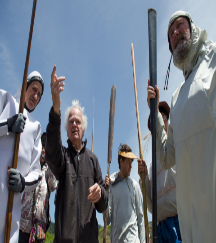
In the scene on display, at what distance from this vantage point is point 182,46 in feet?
8.77

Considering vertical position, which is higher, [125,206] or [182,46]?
[182,46]

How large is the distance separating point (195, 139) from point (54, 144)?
144cm

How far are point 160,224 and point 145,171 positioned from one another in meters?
0.75

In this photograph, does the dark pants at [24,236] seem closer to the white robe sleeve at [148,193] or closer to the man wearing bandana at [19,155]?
the man wearing bandana at [19,155]

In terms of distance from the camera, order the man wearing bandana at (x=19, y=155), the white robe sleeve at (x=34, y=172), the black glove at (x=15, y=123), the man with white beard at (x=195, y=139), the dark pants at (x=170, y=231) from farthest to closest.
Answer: the dark pants at (x=170, y=231)
the white robe sleeve at (x=34, y=172)
the black glove at (x=15, y=123)
the man wearing bandana at (x=19, y=155)
the man with white beard at (x=195, y=139)

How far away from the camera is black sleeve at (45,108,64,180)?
2.67 m

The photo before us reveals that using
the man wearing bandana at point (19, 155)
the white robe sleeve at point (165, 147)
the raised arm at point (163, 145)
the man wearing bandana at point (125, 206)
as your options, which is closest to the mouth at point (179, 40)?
the raised arm at point (163, 145)

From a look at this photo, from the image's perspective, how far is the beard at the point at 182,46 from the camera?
2668mm

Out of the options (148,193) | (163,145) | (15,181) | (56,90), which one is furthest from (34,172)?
(148,193)

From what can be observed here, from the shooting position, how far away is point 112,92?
4.23 metres

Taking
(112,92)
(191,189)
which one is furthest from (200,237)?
(112,92)

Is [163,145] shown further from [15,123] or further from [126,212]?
[126,212]

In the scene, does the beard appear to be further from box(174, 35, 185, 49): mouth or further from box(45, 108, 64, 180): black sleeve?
box(45, 108, 64, 180): black sleeve

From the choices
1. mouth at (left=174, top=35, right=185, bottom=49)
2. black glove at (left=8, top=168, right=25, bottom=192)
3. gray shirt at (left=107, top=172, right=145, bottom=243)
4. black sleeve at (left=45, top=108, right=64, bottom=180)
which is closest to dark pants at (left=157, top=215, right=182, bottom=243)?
gray shirt at (left=107, top=172, right=145, bottom=243)
